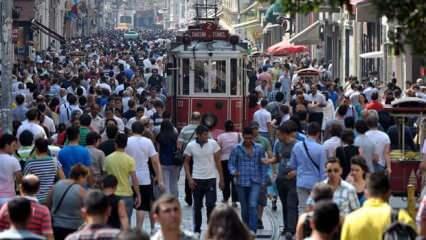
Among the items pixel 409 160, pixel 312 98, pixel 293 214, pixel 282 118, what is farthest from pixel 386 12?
pixel 312 98

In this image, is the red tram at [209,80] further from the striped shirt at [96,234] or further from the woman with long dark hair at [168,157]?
the striped shirt at [96,234]

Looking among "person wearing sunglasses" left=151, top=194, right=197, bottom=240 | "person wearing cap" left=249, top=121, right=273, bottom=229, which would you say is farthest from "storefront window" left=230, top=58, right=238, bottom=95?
"person wearing sunglasses" left=151, top=194, right=197, bottom=240

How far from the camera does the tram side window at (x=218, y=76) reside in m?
29.7

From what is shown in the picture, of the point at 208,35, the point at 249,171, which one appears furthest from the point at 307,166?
the point at 208,35

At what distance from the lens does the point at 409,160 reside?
19.6 meters

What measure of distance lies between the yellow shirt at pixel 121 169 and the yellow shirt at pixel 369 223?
5190 mm

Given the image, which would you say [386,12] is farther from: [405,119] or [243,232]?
[405,119]

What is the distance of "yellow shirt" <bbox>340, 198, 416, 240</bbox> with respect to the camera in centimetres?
1102

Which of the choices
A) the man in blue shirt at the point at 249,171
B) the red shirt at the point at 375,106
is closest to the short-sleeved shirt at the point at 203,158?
the man in blue shirt at the point at 249,171

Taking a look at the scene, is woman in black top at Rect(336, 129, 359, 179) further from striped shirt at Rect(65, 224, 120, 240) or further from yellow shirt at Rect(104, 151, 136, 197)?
striped shirt at Rect(65, 224, 120, 240)

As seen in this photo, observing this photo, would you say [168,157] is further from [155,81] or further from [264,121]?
Answer: [155,81]

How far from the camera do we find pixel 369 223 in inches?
436

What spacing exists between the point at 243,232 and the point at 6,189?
6.43m

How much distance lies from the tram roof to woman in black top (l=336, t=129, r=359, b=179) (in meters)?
13.1
